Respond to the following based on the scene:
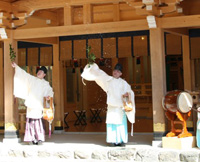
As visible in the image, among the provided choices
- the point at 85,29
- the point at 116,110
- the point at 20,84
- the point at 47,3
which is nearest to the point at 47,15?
the point at 47,3

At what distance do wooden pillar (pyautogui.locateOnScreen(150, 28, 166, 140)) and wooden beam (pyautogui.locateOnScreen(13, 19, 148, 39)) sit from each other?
415 mm

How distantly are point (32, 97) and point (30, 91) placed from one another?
160 mm

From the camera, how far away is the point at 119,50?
33.2ft

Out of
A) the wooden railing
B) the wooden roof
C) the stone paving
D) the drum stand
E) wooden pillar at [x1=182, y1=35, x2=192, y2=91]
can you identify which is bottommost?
the stone paving

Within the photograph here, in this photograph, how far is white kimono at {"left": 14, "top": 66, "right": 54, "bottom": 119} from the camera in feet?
30.3

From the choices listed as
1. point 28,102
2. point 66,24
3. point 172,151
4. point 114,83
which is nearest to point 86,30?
point 66,24

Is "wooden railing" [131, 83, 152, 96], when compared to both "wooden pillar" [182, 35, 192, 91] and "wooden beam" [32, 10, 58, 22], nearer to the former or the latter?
"wooden pillar" [182, 35, 192, 91]

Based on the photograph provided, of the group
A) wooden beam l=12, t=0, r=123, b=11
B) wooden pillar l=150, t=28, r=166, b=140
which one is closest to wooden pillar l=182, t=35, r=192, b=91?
wooden pillar l=150, t=28, r=166, b=140

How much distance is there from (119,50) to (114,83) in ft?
5.25

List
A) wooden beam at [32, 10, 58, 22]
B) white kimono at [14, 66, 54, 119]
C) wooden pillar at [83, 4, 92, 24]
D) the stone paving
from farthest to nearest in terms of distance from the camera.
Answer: wooden beam at [32, 10, 58, 22], wooden pillar at [83, 4, 92, 24], white kimono at [14, 66, 54, 119], the stone paving

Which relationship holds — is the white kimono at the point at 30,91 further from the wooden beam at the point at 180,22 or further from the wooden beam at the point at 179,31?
the wooden beam at the point at 179,31

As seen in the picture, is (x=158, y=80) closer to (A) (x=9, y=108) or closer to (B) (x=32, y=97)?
(B) (x=32, y=97)

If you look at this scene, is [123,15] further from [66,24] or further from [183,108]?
[183,108]

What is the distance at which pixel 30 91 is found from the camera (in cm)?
932
